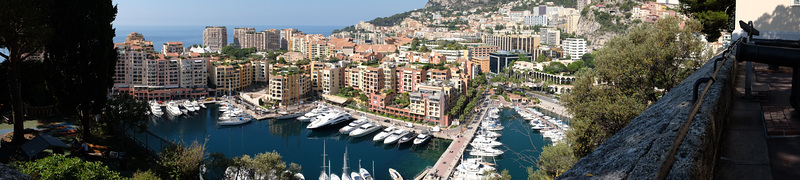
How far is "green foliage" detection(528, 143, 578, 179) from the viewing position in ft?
11.1

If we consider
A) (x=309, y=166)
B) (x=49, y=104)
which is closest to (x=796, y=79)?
(x=49, y=104)

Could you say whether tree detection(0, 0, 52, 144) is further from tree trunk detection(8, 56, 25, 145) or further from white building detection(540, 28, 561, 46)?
white building detection(540, 28, 561, 46)

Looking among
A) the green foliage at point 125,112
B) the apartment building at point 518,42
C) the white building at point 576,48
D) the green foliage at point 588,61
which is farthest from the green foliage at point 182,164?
the apartment building at point 518,42

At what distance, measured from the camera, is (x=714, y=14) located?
4684mm

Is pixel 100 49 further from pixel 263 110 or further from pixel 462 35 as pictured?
pixel 462 35

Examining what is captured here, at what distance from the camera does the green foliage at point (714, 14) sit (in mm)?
4633

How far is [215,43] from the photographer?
39.6 metres

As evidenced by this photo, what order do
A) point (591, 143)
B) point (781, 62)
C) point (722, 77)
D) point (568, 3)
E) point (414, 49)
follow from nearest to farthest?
1. point (781, 62)
2. point (722, 77)
3. point (591, 143)
4. point (414, 49)
5. point (568, 3)

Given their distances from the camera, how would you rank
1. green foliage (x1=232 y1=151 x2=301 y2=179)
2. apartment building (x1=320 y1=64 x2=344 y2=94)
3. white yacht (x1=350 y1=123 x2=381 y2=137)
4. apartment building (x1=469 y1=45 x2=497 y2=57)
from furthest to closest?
1. apartment building (x1=469 y1=45 x2=497 y2=57)
2. apartment building (x1=320 y1=64 x2=344 y2=94)
3. white yacht (x1=350 y1=123 x2=381 y2=137)
4. green foliage (x1=232 y1=151 x2=301 y2=179)

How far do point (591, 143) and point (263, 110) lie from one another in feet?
53.6

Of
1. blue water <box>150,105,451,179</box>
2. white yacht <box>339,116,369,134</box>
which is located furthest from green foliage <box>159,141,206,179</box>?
white yacht <box>339,116,369,134</box>

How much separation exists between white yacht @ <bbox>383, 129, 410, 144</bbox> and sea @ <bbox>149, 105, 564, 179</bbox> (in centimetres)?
16

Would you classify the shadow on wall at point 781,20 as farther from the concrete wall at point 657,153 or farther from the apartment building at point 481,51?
the apartment building at point 481,51

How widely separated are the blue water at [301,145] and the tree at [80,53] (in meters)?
5.71
